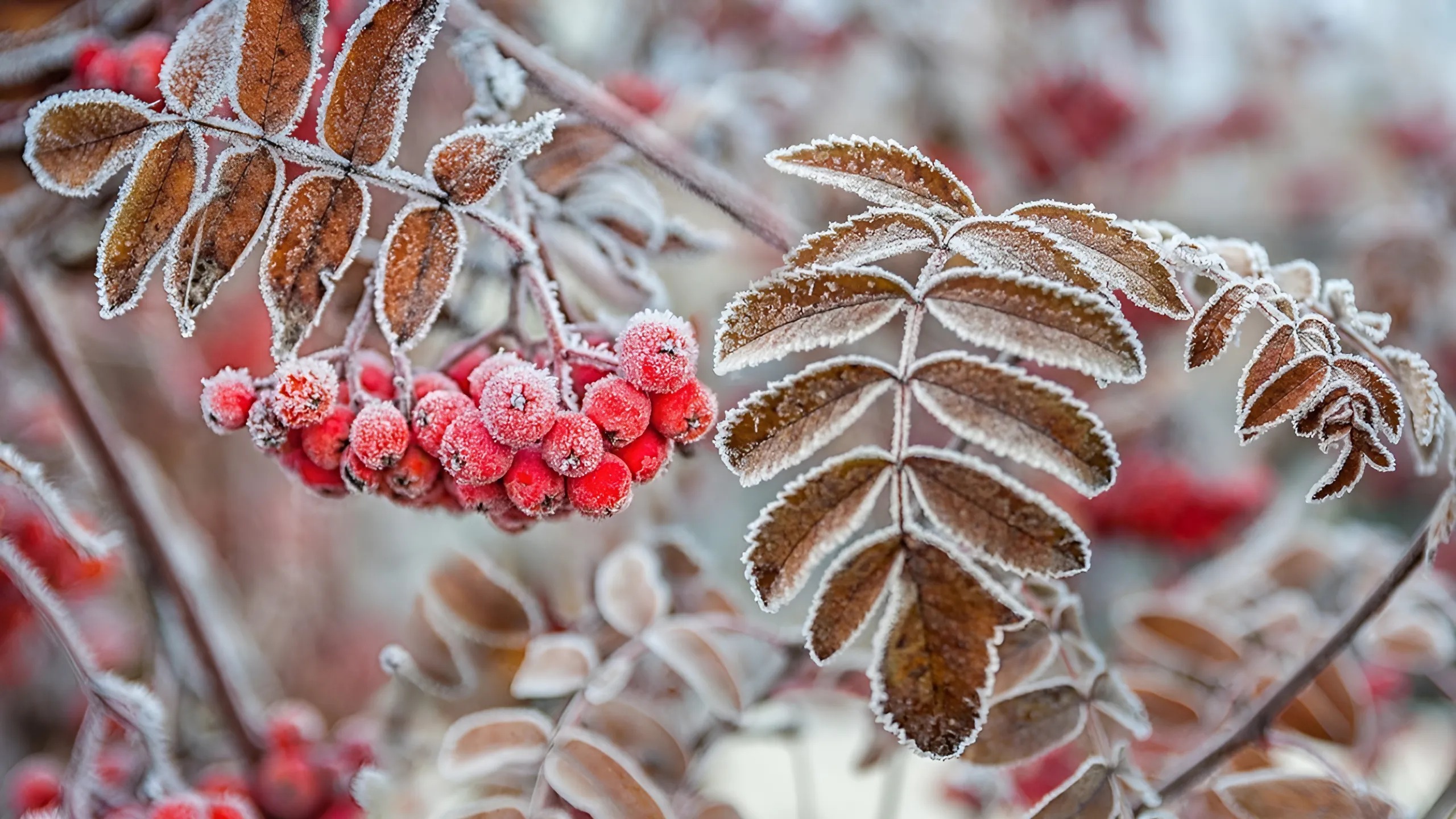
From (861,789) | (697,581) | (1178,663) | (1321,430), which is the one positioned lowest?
(861,789)

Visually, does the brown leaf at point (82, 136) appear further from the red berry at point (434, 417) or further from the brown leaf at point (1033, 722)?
the brown leaf at point (1033, 722)

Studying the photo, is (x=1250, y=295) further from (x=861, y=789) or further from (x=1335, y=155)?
(x=1335, y=155)

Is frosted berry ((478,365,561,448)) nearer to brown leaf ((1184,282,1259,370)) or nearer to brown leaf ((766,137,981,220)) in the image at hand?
brown leaf ((766,137,981,220))

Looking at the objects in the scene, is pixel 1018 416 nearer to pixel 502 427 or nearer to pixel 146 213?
pixel 502 427

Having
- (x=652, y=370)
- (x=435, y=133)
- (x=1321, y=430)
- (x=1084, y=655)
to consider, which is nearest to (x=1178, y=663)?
(x=1084, y=655)

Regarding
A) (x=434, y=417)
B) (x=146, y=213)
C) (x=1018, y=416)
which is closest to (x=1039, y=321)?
(x=1018, y=416)

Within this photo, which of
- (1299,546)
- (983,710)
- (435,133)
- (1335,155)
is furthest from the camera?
(1335,155)

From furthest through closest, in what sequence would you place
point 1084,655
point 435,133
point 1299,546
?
point 435,133
point 1299,546
point 1084,655
